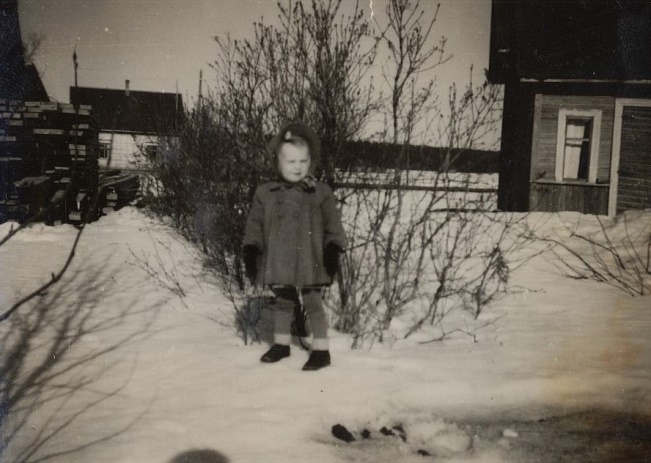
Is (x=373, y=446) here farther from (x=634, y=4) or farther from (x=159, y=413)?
(x=634, y=4)

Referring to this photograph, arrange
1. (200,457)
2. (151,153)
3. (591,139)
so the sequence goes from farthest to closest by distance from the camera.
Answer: (591,139) → (151,153) → (200,457)

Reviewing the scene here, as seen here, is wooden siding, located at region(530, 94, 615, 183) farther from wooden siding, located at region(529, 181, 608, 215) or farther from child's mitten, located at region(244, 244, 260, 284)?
child's mitten, located at region(244, 244, 260, 284)

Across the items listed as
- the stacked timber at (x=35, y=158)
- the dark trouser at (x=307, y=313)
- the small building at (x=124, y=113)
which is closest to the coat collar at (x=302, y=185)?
the dark trouser at (x=307, y=313)

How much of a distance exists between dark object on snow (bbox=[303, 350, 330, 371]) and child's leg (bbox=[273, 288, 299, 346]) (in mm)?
247

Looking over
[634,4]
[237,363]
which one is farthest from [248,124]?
[634,4]

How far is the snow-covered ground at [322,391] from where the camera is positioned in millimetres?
2309

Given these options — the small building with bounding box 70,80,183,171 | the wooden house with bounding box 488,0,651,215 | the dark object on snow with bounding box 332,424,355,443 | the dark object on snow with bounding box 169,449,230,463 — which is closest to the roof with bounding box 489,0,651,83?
the wooden house with bounding box 488,0,651,215

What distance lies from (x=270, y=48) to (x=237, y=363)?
282cm

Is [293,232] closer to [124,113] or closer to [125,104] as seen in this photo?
[124,113]

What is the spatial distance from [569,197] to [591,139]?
1.44 m

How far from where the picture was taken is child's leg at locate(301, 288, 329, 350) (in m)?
3.30

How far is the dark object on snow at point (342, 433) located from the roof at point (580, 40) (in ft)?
38.1

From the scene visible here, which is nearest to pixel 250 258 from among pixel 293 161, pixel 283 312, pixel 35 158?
pixel 283 312

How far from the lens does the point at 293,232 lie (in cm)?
324
